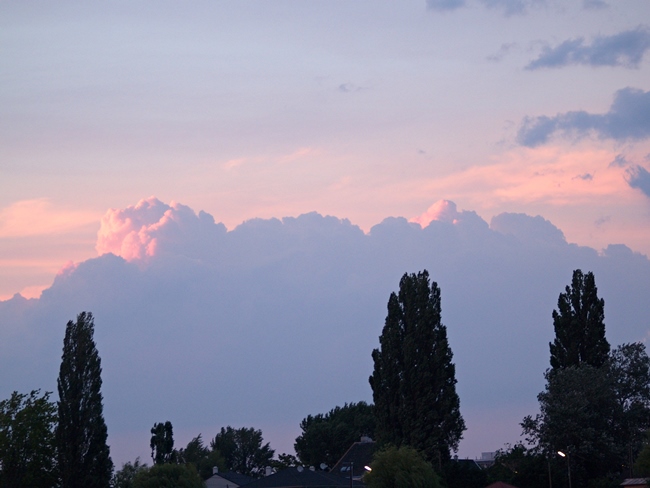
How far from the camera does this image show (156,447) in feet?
295

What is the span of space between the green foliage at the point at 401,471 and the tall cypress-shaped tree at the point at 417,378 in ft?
9.81

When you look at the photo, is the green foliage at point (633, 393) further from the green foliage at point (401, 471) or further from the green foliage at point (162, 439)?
the green foliage at point (162, 439)

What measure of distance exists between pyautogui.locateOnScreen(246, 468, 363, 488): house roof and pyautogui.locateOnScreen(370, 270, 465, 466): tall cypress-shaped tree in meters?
14.7

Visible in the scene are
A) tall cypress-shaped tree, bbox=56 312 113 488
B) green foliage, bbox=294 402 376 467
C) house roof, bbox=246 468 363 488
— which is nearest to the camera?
tall cypress-shaped tree, bbox=56 312 113 488

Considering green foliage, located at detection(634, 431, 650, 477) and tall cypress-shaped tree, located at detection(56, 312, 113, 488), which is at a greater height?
tall cypress-shaped tree, located at detection(56, 312, 113, 488)

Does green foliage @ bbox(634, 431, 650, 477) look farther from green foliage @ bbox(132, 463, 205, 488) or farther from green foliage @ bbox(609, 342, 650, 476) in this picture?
green foliage @ bbox(132, 463, 205, 488)

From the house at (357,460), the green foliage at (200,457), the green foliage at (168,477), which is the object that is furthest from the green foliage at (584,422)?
the green foliage at (200,457)

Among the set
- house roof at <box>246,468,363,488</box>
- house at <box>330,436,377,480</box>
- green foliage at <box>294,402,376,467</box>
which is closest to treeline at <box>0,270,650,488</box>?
house roof at <box>246,468,363,488</box>

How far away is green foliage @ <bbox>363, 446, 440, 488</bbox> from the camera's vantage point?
5344 cm

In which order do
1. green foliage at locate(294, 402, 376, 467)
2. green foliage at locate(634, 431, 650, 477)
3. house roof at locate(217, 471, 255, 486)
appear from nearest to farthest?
green foliage at locate(634, 431, 650, 477), house roof at locate(217, 471, 255, 486), green foliage at locate(294, 402, 376, 467)

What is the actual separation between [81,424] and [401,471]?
24549 millimetres

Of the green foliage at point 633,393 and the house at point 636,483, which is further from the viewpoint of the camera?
the green foliage at point 633,393

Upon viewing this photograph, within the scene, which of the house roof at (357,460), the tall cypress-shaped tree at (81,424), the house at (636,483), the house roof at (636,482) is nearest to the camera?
the house at (636,483)

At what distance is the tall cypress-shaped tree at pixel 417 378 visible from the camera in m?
59.8
